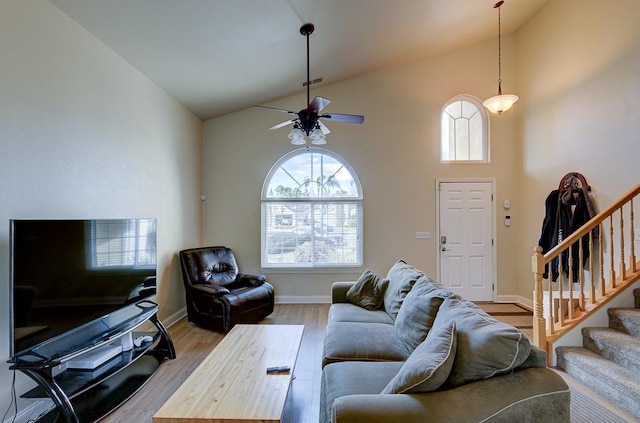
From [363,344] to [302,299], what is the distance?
3.05 m

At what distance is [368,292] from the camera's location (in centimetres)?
330

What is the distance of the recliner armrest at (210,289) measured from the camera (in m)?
3.85

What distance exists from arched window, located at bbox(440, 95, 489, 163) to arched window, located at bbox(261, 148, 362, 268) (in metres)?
1.77

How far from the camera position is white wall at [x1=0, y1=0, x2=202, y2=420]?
6.85 feet

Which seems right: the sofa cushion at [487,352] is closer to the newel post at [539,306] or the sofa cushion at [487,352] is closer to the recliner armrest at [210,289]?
the newel post at [539,306]

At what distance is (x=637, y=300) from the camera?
2.93 metres

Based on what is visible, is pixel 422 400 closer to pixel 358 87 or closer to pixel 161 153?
pixel 161 153

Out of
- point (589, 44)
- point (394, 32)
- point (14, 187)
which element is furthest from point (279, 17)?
point (589, 44)

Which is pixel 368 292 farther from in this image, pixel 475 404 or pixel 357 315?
pixel 475 404

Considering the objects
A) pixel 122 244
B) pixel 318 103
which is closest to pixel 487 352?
pixel 318 103

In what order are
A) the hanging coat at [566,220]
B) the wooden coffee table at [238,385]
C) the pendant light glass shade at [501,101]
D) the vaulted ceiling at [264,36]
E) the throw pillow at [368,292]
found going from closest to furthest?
the wooden coffee table at [238,385] < the vaulted ceiling at [264,36] < the throw pillow at [368,292] < the hanging coat at [566,220] < the pendant light glass shade at [501,101]

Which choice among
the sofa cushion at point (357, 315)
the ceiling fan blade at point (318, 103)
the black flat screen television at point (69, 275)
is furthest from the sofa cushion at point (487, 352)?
the black flat screen television at point (69, 275)

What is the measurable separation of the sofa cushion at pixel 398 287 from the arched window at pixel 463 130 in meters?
3.03

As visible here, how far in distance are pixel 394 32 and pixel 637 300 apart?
4.03 meters
